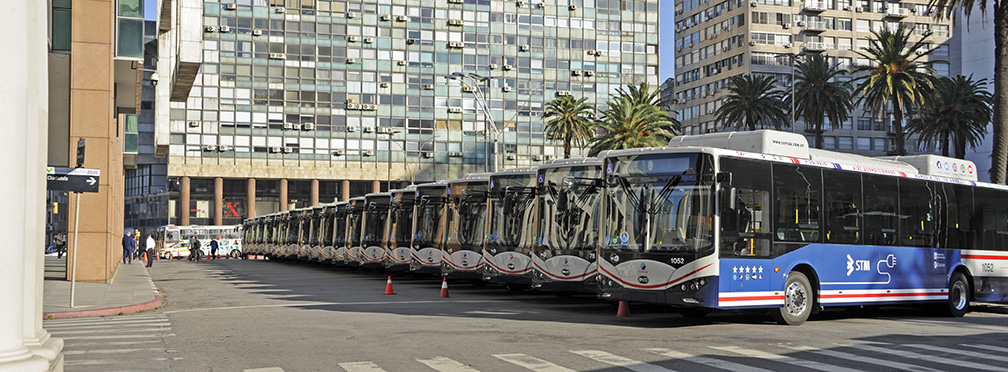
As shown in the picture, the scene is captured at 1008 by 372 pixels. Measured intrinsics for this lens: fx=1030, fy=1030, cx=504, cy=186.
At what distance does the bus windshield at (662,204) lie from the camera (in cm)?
1636

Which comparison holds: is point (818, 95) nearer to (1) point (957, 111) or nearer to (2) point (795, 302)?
(1) point (957, 111)

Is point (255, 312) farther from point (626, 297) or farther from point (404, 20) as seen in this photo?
point (404, 20)

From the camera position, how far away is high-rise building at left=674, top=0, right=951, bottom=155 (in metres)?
115

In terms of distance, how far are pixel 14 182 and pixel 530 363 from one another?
6.57 meters

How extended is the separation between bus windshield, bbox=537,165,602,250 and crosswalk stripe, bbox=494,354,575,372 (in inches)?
311

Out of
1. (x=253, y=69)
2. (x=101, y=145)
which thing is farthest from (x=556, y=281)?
(x=253, y=69)

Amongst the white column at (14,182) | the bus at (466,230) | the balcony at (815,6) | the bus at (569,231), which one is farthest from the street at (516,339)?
the balcony at (815,6)

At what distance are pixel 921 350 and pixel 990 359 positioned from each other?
1.04 meters

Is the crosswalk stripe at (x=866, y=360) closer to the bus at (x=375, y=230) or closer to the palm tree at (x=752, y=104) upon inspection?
the bus at (x=375, y=230)

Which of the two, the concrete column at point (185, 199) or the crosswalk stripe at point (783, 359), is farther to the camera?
the concrete column at point (185, 199)

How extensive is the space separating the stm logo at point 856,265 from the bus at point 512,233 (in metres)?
7.28

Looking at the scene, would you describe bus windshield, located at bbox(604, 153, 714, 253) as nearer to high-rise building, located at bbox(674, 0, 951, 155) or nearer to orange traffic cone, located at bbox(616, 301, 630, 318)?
orange traffic cone, located at bbox(616, 301, 630, 318)

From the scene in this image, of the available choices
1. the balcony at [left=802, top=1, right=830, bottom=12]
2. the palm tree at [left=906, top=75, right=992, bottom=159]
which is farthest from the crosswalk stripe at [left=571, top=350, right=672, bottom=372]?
the balcony at [left=802, top=1, right=830, bottom=12]

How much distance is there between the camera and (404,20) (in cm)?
10162
